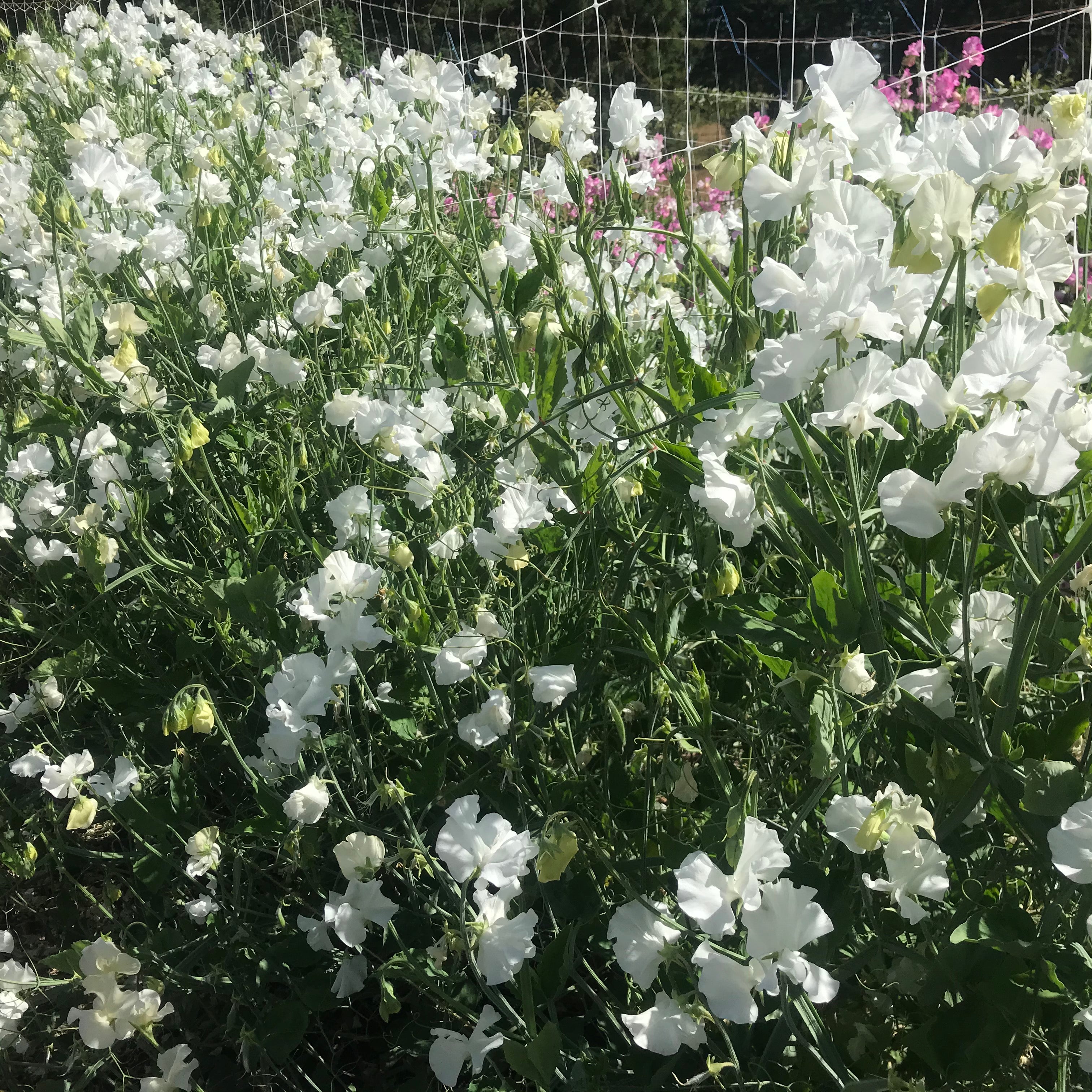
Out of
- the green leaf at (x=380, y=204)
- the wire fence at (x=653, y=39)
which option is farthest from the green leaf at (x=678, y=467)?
the wire fence at (x=653, y=39)

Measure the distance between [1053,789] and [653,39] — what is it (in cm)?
812

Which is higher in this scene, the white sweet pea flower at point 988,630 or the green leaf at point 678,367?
the green leaf at point 678,367

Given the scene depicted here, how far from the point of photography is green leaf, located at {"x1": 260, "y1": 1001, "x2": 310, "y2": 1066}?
1.27m

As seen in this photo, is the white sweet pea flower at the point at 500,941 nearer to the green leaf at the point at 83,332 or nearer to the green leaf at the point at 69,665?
the green leaf at the point at 69,665

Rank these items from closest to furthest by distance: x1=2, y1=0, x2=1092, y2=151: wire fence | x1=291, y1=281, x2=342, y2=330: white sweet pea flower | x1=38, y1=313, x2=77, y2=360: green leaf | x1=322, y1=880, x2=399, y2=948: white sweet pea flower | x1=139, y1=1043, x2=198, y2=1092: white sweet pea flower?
x1=322, y1=880, x2=399, y2=948: white sweet pea flower, x1=139, y1=1043, x2=198, y2=1092: white sweet pea flower, x1=38, y1=313, x2=77, y2=360: green leaf, x1=291, y1=281, x2=342, y2=330: white sweet pea flower, x1=2, y1=0, x2=1092, y2=151: wire fence

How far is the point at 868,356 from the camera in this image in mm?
803

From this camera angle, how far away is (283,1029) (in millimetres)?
1284

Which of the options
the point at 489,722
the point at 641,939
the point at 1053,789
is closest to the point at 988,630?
the point at 1053,789

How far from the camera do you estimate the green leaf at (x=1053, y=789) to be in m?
0.76

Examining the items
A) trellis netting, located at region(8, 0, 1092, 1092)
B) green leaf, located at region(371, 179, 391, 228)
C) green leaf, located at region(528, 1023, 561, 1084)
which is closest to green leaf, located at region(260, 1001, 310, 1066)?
trellis netting, located at region(8, 0, 1092, 1092)

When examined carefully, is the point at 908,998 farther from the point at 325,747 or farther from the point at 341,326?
the point at 341,326

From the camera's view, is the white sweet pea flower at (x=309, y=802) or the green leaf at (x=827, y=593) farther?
the white sweet pea flower at (x=309, y=802)

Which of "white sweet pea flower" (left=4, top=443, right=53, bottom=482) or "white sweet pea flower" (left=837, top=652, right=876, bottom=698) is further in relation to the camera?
"white sweet pea flower" (left=4, top=443, right=53, bottom=482)

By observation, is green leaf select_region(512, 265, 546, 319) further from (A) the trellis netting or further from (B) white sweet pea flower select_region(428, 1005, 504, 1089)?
(B) white sweet pea flower select_region(428, 1005, 504, 1089)
